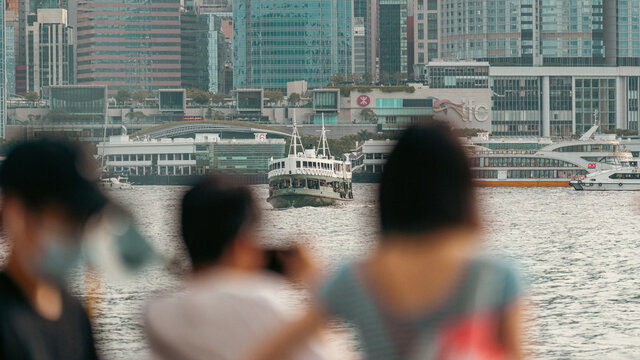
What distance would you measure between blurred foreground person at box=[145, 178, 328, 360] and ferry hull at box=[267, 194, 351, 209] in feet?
378

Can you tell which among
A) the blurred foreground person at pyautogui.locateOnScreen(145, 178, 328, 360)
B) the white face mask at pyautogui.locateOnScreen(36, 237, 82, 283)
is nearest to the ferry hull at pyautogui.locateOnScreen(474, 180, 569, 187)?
the white face mask at pyautogui.locateOnScreen(36, 237, 82, 283)

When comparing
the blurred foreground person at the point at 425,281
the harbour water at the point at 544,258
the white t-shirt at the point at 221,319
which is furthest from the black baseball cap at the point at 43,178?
the blurred foreground person at the point at 425,281

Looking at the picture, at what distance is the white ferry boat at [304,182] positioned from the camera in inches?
4783

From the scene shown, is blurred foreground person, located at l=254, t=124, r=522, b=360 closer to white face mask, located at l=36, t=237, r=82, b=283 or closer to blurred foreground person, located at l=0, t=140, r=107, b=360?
blurred foreground person, located at l=0, t=140, r=107, b=360

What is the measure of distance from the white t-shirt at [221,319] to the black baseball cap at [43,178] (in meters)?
2.44

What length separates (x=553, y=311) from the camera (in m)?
37.3

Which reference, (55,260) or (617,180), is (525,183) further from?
(55,260)

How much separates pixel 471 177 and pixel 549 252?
5884cm

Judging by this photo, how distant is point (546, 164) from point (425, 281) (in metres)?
166

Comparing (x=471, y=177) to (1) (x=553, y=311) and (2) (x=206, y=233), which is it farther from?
(1) (x=553, y=311)

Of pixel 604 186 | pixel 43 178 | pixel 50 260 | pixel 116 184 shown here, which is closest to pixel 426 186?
pixel 50 260

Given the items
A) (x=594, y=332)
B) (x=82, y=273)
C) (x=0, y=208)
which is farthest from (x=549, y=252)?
(x=0, y=208)

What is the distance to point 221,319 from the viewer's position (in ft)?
17.3

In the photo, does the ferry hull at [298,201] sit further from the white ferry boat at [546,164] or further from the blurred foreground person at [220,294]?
the blurred foreground person at [220,294]
